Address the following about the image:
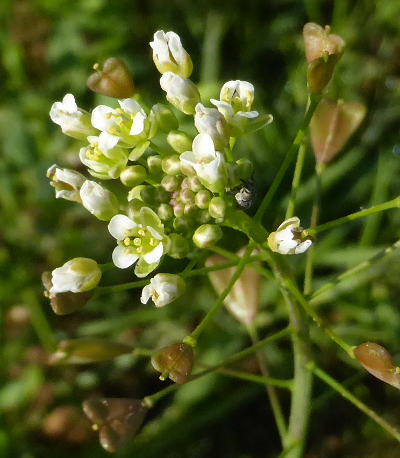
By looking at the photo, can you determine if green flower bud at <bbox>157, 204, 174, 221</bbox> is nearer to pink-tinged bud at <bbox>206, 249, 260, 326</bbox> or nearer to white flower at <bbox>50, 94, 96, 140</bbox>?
white flower at <bbox>50, 94, 96, 140</bbox>

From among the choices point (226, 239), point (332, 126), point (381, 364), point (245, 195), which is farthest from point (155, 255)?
point (226, 239)

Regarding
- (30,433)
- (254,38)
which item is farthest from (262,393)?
(254,38)

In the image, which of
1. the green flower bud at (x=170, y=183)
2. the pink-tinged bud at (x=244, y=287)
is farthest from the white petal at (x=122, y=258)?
the pink-tinged bud at (x=244, y=287)

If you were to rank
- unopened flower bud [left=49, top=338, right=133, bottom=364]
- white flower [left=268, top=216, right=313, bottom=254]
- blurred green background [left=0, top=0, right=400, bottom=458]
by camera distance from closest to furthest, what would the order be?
white flower [left=268, top=216, right=313, bottom=254] → unopened flower bud [left=49, top=338, right=133, bottom=364] → blurred green background [left=0, top=0, right=400, bottom=458]

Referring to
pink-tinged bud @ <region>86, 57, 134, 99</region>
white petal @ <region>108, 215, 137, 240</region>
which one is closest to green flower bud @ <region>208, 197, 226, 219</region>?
white petal @ <region>108, 215, 137, 240</region>

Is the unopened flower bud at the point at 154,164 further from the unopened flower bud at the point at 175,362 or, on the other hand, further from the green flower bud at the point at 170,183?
the unopened flower bud at the point at 175,362

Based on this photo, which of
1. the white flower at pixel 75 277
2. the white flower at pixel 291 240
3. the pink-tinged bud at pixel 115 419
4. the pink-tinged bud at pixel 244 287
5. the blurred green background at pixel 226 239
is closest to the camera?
the white flower at pixel 291 240

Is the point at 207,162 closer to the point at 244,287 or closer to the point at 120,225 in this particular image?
the point at 120,225
